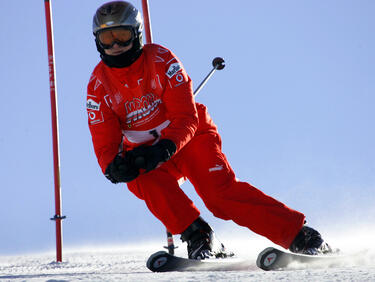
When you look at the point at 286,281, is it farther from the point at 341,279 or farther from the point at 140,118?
the point at 140,118

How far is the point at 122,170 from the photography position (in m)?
3.03

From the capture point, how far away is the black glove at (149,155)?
3025 mm

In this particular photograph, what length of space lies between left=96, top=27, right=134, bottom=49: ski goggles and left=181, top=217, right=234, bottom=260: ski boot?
116cm

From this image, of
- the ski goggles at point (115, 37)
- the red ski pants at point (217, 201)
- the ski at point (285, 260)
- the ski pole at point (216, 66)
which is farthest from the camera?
the ski pole at point (216, 66)

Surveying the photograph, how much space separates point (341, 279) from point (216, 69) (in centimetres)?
274

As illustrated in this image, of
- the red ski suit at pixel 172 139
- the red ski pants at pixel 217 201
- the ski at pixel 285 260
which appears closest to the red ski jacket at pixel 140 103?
the red ski suit at pixel 172 139

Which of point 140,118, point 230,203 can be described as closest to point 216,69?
point 140,118

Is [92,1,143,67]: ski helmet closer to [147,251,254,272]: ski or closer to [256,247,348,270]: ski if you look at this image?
[147,251,254,272]: ski

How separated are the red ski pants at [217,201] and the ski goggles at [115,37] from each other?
31.2 inches

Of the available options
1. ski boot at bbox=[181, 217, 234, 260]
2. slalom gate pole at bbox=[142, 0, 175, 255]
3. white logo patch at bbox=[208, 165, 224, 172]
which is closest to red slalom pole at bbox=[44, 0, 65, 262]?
slalom gate pole at bbox=[142, 0, 175, 255]

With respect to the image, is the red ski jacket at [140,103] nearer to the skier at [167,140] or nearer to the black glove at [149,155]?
the skier at [167,140]

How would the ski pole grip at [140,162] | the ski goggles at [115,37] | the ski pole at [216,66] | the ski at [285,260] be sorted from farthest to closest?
1. the ski pole at [216,66]
2. the ski goggles at [115,37]
3. the ski pole grip at [140,162]
4. the ski at [285,260]

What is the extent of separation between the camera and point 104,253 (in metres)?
6.05

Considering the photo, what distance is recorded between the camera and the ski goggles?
3367 millimetres
